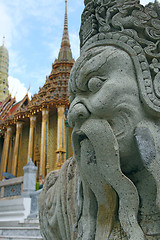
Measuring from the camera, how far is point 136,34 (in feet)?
5.69

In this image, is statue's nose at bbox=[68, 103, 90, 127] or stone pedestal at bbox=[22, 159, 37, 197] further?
stone pedestal at bbox=[22, 159, 37, 197]

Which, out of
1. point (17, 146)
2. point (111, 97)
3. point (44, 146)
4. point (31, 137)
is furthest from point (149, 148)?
point (17, 146)

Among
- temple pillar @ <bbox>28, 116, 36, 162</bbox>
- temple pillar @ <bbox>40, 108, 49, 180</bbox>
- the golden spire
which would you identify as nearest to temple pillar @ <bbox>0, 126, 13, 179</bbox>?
temple pillar @ <bbox>28, 116, 36, 162</bbox>

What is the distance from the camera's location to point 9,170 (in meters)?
17.9

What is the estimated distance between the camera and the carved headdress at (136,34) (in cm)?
162

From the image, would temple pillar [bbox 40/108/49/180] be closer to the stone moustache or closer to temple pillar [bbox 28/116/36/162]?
temple pillar [bbox 28/116/36/162]

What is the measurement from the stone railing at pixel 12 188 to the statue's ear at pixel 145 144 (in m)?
8.14

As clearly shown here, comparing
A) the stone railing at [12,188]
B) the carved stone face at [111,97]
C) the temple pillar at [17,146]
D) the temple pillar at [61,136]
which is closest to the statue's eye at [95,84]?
the carved stone face at [111,97]

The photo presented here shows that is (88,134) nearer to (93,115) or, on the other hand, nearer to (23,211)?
(93,115)

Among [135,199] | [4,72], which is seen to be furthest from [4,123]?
[135,199]

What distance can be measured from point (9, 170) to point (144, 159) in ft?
58.1

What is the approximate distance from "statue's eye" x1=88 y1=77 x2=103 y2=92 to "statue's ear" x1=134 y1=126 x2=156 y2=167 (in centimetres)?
37

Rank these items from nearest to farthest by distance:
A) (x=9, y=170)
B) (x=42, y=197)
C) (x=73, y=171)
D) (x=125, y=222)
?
1. (x=125, y=222)
2. (x=73, y=171)
3. (x=42, y=197)
4. (x=9, y=170)

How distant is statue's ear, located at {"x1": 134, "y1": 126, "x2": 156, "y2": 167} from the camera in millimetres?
1463
